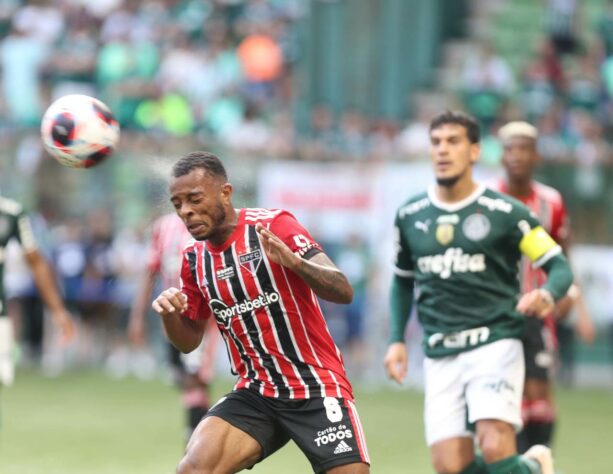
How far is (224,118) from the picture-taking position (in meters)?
19.8

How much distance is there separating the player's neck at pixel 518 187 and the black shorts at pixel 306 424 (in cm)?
321

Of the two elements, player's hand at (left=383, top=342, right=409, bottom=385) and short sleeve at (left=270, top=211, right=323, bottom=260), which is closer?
short sleeve at (left=270, top=211, right=323, bottom=260)

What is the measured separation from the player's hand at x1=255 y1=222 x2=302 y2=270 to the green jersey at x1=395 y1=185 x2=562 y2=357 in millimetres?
1894

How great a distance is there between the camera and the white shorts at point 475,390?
7723 millimetres

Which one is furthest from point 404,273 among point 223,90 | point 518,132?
point 223,90

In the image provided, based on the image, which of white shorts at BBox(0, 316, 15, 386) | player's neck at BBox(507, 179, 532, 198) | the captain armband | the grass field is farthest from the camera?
the grass field

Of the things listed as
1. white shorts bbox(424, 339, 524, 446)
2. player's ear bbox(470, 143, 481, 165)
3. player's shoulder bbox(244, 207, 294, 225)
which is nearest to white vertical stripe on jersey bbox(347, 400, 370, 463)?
player's shoulder bbox(244, 207, 294, 225)

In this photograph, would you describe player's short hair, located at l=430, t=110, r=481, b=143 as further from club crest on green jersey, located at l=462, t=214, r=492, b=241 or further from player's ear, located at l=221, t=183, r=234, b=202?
player's ear, located at l=221, t=183, r=234, b=202

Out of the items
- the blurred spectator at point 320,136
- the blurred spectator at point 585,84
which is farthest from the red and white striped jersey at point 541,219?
the blurred spectator at point 585,84

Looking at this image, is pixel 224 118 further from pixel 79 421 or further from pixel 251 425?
pixel 251 425

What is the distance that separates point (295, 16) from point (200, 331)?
50.1ft

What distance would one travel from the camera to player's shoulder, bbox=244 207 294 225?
21.9 feet

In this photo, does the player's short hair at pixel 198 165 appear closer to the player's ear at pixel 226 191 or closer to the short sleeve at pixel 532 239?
the player's ear at pixel 226 191

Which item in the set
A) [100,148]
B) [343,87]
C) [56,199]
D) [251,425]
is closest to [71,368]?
[56,199]
